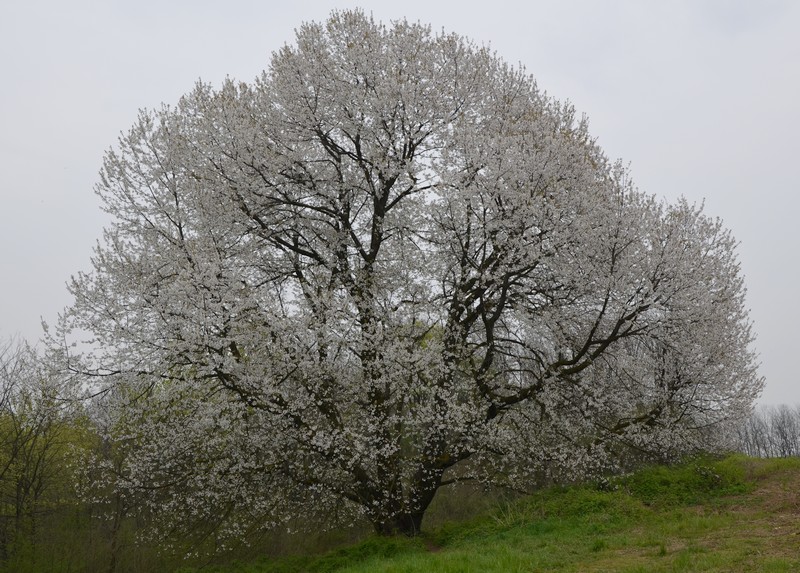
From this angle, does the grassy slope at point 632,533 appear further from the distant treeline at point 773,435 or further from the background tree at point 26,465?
the distant treeline at point 773,435

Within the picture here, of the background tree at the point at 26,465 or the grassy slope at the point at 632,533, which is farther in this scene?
the background tree at the point at 26,465

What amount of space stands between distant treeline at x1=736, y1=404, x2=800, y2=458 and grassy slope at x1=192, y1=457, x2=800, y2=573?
4650cm

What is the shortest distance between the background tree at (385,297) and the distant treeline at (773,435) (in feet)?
155

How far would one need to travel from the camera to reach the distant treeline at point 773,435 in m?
54.8

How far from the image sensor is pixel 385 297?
12820mm

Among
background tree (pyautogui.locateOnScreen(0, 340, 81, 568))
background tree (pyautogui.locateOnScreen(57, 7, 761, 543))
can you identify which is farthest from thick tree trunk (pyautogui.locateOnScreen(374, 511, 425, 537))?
background tree (pyautogui.locateOnScreen(0, 340, 81, 568))

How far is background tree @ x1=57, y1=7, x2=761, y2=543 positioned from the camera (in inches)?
449

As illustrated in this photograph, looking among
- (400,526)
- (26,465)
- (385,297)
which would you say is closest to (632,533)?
(400,526)

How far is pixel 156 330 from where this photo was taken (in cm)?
1073

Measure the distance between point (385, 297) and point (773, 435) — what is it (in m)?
63.9

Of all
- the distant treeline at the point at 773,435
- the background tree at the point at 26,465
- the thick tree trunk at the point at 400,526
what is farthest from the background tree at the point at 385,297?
the distant treeline at the point at 773,435

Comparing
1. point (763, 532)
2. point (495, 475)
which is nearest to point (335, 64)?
point (495, 475)

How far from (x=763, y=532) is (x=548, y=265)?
20.0ft

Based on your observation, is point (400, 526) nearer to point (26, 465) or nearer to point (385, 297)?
point (385, 297)
